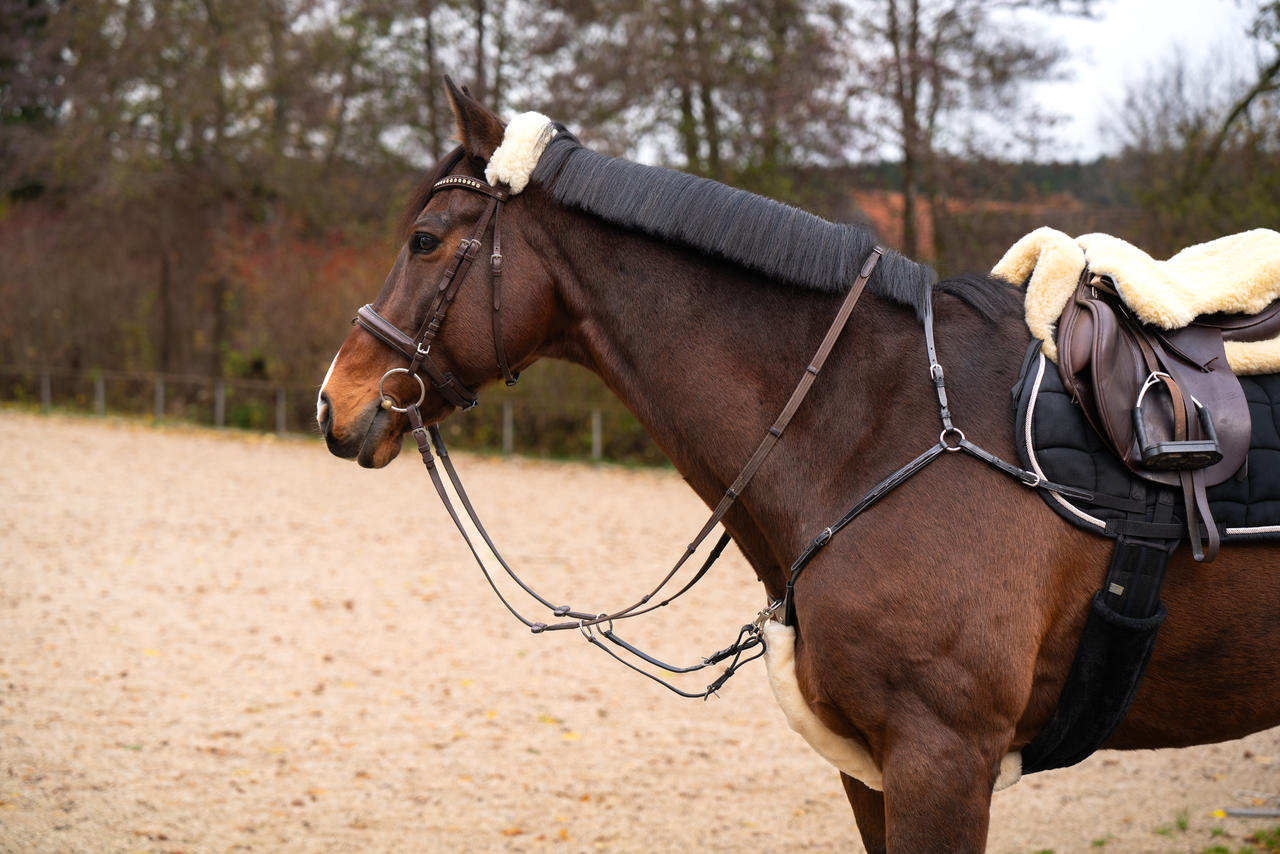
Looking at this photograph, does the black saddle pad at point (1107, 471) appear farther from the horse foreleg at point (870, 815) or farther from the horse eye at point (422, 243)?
the horse eye at point (422, 243)

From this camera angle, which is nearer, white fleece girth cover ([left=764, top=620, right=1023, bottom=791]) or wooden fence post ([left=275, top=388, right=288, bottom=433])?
white fleece girth cover ([left=764, top=620, right=1023, bottom=791])

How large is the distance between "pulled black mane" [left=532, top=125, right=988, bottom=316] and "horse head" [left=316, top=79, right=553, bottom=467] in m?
0.12

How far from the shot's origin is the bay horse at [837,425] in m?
2.02

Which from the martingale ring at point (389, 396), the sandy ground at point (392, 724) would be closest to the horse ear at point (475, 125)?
the martingale ring at point (389, 396)

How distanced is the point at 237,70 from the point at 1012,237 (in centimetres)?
1566

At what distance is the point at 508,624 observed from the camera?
7.88 metres

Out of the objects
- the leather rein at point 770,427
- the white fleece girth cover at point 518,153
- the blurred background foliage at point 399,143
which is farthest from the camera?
the blurred background foliage at point 399,143

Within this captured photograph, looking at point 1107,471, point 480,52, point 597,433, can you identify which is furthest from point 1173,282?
point 480,52

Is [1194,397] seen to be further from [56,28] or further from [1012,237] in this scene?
[56,28]

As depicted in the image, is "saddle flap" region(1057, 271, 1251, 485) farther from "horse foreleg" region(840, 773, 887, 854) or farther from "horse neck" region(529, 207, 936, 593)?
"horse foreleg" region(840, 773, 887, 854)

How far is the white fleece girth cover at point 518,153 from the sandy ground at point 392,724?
10.1ft

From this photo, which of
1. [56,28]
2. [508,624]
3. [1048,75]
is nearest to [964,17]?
[1048,75]

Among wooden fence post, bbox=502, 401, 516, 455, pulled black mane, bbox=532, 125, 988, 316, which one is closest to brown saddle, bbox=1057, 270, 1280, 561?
pulled black mane, bbox=532, 125, 988, 316

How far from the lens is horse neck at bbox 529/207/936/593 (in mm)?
2246
